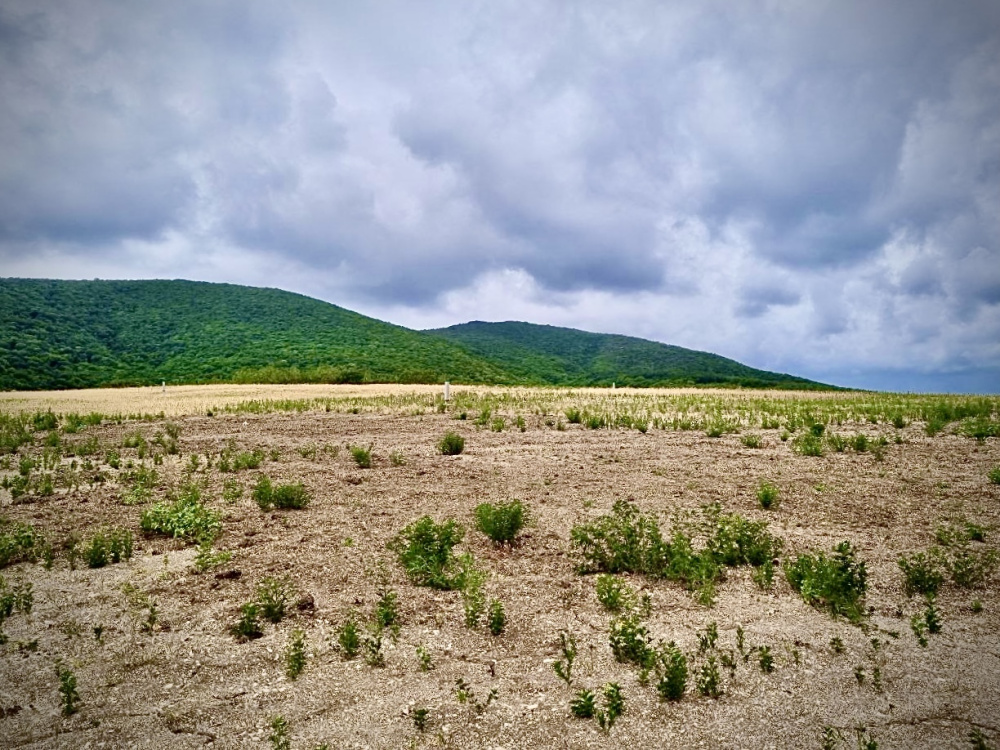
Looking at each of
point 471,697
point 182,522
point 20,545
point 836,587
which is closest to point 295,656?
point 471,697

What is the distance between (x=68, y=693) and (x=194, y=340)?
128824 mm

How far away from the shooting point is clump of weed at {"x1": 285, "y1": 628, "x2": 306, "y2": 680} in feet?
16.9

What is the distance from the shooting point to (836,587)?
6617 mm

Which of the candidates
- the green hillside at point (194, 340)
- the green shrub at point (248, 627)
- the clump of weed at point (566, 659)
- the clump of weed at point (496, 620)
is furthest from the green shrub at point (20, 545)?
the green hillside at point (194, 340)

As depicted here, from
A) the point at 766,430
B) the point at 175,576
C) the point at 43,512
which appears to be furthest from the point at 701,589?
the point at 766,430

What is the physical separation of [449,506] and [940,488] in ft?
33.8

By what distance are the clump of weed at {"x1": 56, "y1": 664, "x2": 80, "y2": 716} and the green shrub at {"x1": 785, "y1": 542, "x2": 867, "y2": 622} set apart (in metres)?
7.32

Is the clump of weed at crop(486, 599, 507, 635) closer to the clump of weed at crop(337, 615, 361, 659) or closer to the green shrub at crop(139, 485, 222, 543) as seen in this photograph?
the clump of weed at crop(337, 615, 361, 659)

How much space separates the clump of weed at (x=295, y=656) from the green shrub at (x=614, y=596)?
10.7 ft

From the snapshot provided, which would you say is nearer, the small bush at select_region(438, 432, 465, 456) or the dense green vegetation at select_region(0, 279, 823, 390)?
the small bush at select_region(438, 432, 465, 456)

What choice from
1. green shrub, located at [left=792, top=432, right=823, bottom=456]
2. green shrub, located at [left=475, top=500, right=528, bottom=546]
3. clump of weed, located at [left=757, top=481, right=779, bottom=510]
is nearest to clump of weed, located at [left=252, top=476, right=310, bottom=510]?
green shrub, located at [left=475, top=500, right=528, bottom=546]

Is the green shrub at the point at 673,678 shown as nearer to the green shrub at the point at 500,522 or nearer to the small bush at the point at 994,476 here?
the green shrub at the point at 500,522

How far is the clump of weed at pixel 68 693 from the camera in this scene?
461 centimetres

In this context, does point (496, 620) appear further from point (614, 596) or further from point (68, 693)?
point (68, 693)
